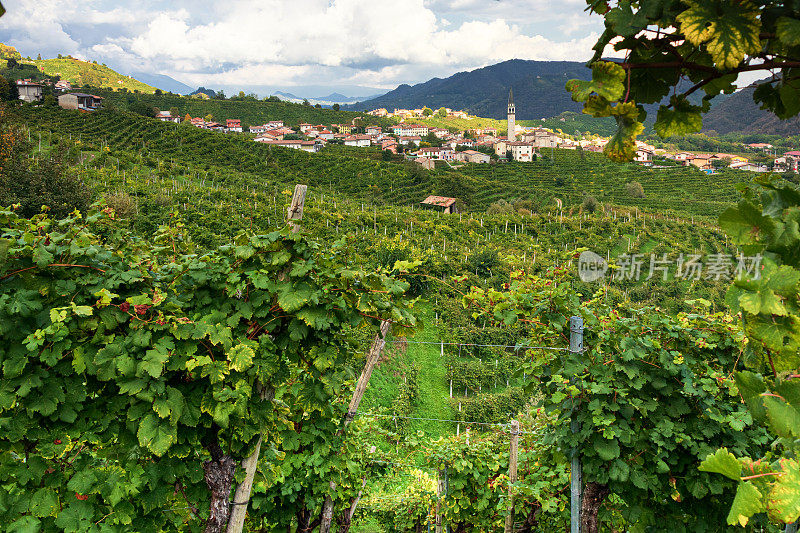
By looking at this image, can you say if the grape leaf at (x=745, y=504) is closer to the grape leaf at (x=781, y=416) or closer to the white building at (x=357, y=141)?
the grape leaf at (x=781, y=416)

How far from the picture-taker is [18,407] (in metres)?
2.09

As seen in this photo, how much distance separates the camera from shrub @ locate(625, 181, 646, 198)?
37.8 metres

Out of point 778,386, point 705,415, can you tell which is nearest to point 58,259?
point 778,386

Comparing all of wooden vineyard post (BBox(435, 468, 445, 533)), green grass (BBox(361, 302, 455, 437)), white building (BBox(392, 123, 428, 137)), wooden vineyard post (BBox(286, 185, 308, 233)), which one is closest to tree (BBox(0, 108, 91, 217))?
green grass (BBox(361, 302, 455, 437))

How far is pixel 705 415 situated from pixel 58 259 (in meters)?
3.59

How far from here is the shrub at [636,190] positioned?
3778cm

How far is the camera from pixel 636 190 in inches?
1516

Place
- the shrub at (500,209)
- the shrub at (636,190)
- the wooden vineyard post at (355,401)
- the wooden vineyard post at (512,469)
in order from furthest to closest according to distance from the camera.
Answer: the shrub at (636,190), the shrub at (500,209), the wooden vineyard post at (512,469), the wooden vineyard post at (355,401)

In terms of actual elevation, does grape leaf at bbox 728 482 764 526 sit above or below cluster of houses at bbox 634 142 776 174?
below

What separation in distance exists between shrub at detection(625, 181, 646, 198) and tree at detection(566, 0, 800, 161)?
41021 mm

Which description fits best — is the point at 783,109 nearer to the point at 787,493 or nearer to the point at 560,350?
the point at 787,493

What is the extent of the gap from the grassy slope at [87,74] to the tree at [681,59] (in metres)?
86.9

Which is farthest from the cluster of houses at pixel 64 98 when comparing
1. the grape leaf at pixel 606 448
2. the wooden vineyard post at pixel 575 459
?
the grape leaf at pixel 606 448

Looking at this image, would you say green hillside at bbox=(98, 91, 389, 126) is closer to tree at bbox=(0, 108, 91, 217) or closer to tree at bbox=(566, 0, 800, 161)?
tree at bbox=(0, 108, 91, 217)
